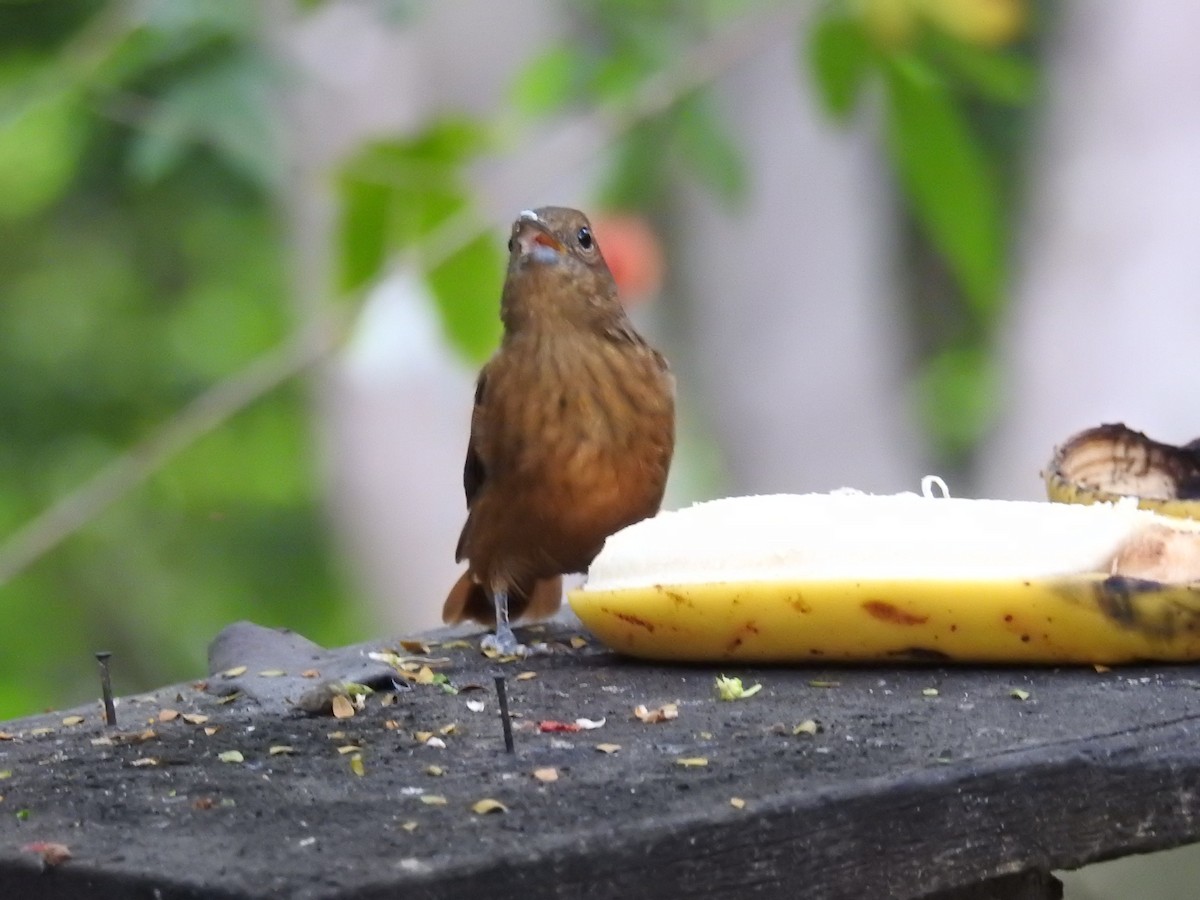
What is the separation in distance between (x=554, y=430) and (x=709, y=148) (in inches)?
36.9

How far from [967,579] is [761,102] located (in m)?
4.16

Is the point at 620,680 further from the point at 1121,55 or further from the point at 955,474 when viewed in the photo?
the point at 955,474

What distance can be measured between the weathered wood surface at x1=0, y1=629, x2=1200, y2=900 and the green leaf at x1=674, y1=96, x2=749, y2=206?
1875 millimetres

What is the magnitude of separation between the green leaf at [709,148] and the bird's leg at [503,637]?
110 cm

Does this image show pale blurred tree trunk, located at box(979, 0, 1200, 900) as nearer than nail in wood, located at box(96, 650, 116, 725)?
No

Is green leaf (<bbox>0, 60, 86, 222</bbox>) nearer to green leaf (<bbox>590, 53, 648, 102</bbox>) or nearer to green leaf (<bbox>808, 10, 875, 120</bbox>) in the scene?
green leaf (<bbox>590, 53, 648, 102</bbox>)

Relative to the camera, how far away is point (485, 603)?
3635 mm

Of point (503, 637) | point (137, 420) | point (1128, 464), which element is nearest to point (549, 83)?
point (503, 637)

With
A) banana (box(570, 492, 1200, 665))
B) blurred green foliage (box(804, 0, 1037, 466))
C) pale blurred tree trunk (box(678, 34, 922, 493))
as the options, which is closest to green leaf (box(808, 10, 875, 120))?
blurred green foliage (box(804, 0, 1037, 466))

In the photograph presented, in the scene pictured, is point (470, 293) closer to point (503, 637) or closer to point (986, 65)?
point (503, 637)

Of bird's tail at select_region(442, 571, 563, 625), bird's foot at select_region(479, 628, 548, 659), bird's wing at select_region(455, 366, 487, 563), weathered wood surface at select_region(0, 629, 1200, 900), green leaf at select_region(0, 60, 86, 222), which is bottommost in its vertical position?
weathered wood surface at select_region(0, 629, 1200, 900)

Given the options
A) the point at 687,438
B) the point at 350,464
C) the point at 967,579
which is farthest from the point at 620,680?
the point at 687,438

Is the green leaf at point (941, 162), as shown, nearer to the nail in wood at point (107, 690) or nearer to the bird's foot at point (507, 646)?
the bird's foot at point (507, 646)

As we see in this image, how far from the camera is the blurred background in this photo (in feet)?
11.9
